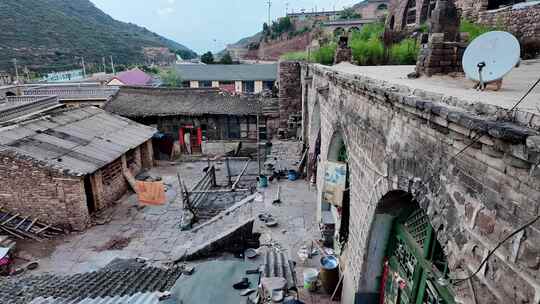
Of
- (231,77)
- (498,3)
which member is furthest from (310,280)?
(231,77)

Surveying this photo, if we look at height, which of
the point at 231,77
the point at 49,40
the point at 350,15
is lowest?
the point at 231,77

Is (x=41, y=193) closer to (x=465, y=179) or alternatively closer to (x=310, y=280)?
(x=310, y=280)

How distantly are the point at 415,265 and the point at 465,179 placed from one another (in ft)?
7.97

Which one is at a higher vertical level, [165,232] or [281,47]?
[281,47]

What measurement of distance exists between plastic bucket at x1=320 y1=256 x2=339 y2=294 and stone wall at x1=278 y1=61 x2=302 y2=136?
47.4 feet

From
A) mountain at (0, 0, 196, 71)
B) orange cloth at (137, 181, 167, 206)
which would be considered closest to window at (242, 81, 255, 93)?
orange cloth at (137, 181, 167, 206)

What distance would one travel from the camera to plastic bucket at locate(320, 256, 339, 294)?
7301 mm

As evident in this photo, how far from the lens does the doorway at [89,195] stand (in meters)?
13.6

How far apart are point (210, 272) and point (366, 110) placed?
4.85 m

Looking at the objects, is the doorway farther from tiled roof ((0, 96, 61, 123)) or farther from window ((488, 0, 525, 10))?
window ((488, 0, 525, 10))

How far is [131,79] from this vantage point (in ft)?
140

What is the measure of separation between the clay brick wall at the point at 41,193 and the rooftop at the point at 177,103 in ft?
32.5

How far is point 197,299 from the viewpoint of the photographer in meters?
6.38

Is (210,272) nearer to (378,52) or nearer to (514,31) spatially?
(378,52)
